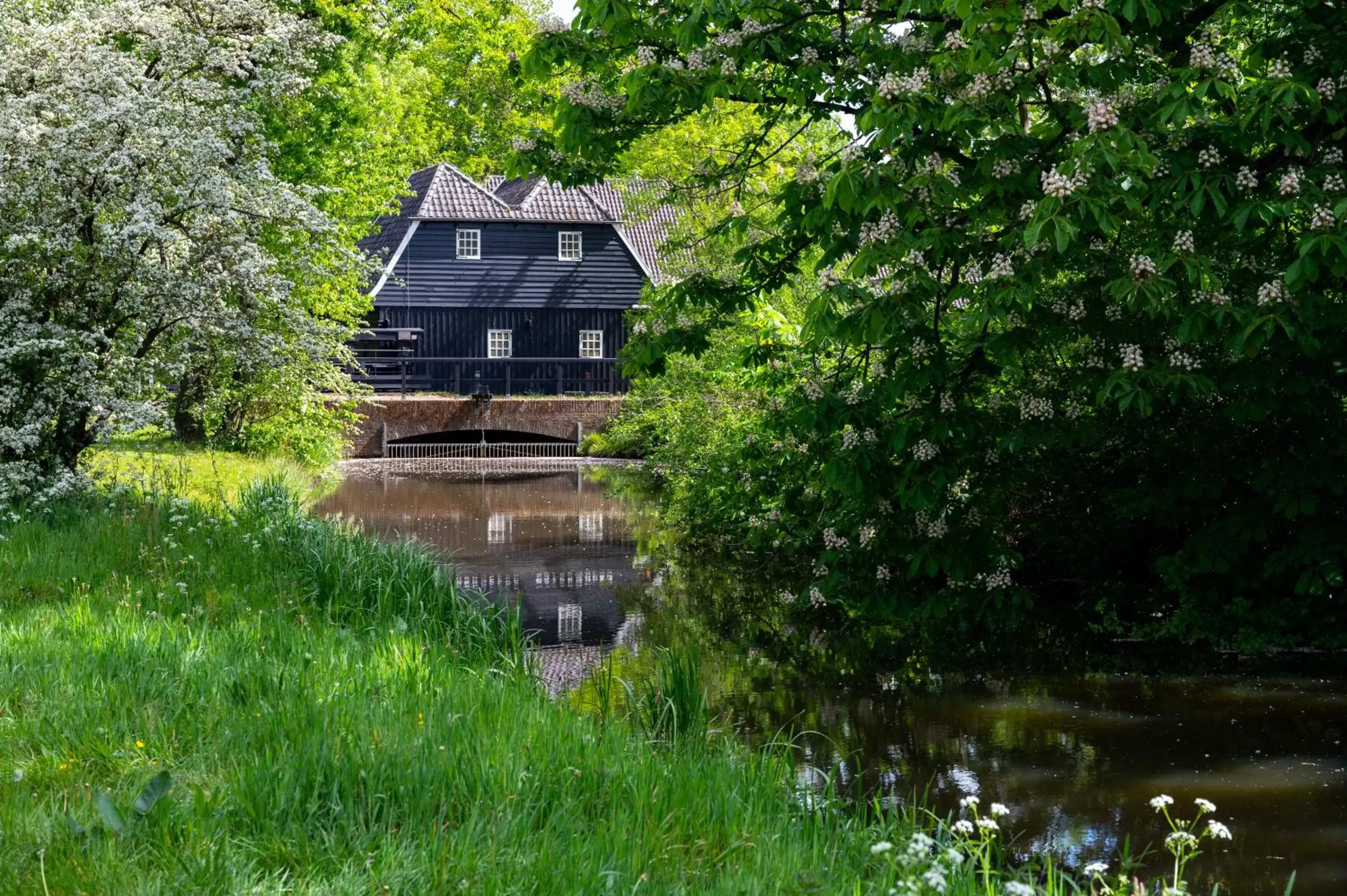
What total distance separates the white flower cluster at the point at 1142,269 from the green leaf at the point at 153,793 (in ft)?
16.9

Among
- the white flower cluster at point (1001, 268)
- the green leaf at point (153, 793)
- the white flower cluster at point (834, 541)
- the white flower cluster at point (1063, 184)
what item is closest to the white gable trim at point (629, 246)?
the white flower cluster at point (834, 541)

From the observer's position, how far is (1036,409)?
9.91 meters

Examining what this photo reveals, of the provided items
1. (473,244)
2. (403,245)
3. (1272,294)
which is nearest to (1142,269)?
(1272,294)

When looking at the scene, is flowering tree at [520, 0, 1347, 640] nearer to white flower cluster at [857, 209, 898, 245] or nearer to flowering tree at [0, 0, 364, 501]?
white flower cluster at [857, 209, 898, 245]

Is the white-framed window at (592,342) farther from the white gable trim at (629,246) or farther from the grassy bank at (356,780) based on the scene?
the grassy bank at (356,780)

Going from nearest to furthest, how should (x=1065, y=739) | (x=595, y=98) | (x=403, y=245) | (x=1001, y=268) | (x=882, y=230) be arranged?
1. (x=1001, y=268)
2. (x=882, y=230)
3. (x=1065, y=739)
4. (x=595, y=98)
5. (x=403, y=245)

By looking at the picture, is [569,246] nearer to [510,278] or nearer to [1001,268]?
[510,278]

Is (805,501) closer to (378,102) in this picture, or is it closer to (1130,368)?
(1130,368)

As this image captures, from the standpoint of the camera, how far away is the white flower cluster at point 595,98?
10961 mm

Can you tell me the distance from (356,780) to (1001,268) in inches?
178

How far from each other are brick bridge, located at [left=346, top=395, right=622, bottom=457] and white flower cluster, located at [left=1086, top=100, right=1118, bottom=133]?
28381 mm

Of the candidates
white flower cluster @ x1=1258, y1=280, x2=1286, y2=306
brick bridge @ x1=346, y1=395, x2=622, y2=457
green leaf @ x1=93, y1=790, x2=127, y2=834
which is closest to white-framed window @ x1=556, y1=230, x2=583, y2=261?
brick bridge @ x1=346, y1=395, x2=622, y2=457

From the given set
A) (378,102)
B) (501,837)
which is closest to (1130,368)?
(501,837)

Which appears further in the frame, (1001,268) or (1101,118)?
(1001,268)
